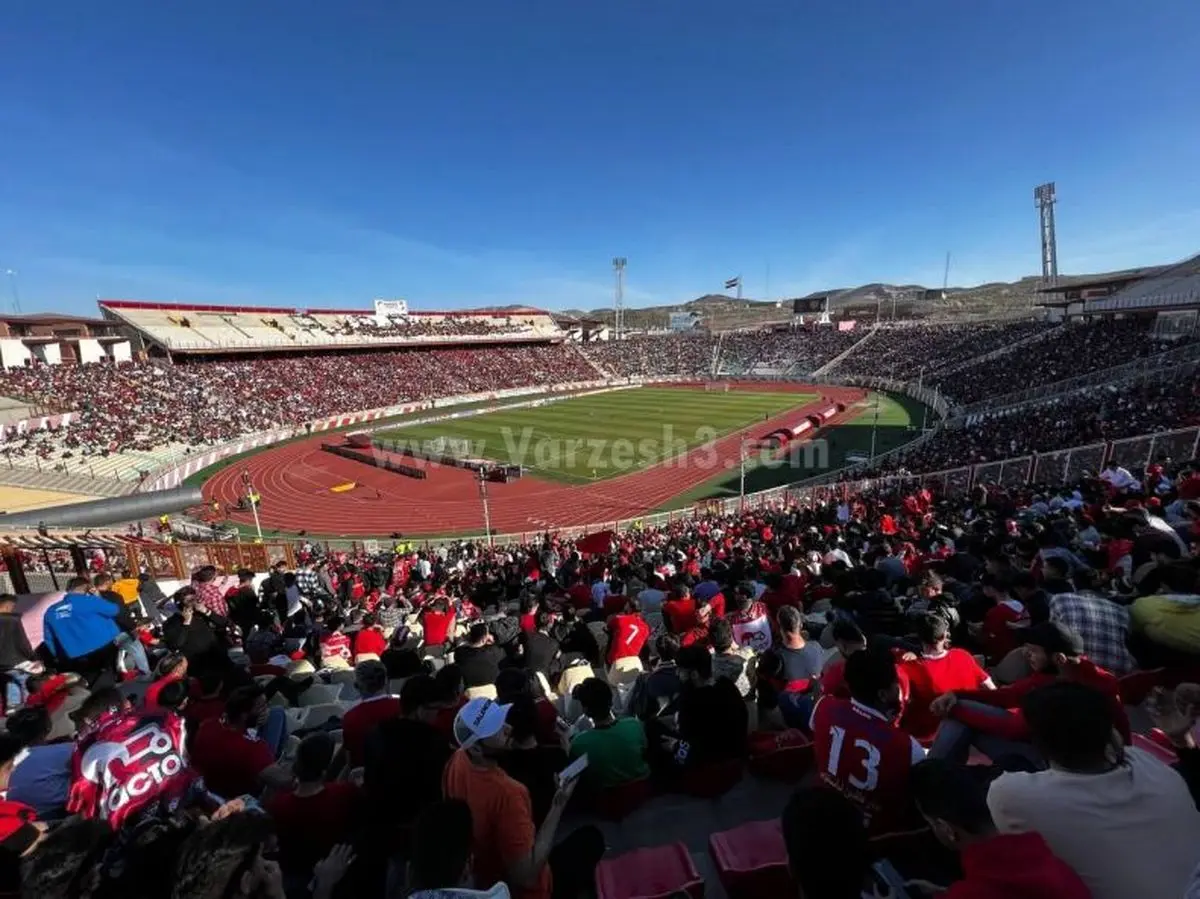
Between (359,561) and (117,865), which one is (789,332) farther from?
Result: (117,865)

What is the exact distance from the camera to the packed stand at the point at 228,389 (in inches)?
1533

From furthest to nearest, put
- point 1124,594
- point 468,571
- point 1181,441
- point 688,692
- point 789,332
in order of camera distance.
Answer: point 789,332 → point 468,571 → point 1181,441 → point 1124,594 → point 688,692

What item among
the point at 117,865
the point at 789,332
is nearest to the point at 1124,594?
the point at 117,865

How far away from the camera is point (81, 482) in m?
31.8

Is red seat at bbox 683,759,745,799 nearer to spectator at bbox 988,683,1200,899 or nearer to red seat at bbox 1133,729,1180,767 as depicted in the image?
spectator at bbox 988,683,1200,899

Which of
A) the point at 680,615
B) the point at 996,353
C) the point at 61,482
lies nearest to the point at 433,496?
the point at 61,482

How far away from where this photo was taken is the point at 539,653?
6844 millimetres

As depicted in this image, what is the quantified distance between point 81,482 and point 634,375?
212ft

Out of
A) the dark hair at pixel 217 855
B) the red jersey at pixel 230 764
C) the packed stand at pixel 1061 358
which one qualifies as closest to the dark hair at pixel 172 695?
the red jersey at pixel 230 764

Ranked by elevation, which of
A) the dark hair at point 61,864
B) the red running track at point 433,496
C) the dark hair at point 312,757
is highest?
the dark hair at point 61,864

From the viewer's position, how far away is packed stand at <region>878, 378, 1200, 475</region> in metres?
22.5

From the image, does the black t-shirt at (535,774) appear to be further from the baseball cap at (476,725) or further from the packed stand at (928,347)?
the packed stand at (928,347)

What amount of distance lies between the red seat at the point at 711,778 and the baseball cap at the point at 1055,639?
223 centimetres

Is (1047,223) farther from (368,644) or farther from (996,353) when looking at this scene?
(368,644)
